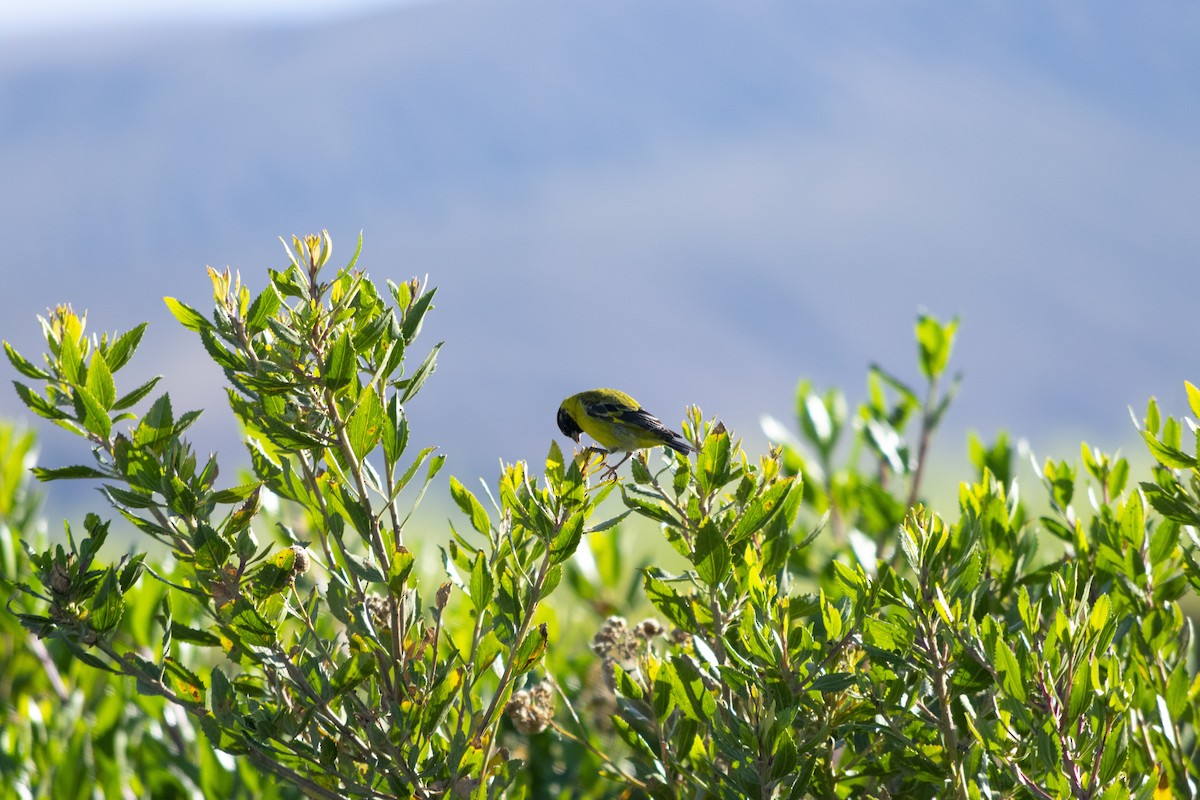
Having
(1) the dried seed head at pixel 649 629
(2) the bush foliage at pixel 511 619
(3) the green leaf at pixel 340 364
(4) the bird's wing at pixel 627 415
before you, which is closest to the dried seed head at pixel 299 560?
(2) the bush foliage at pixel 511 619

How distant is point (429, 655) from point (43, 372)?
0.85 metres

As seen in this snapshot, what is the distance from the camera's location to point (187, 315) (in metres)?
1.93

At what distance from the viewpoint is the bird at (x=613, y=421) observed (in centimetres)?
387

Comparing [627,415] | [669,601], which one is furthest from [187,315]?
[627,415]

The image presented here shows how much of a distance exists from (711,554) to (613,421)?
7.33 feet

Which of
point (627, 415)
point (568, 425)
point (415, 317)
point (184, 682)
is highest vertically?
point (568, 425)

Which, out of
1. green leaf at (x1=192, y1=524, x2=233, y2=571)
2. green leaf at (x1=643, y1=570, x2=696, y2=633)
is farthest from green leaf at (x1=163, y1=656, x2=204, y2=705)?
green leaf at (x1=643, y1=570, x2=696, y2=633)

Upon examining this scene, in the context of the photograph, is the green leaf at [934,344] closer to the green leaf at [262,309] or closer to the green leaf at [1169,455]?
the green leaf at [1169,455]

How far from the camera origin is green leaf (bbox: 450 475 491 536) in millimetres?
2031

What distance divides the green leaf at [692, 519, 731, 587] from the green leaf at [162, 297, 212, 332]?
0.93 m

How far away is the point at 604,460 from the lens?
2.11 m

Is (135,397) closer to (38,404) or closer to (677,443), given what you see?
(38,404)

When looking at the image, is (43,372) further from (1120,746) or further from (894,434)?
(894,434)

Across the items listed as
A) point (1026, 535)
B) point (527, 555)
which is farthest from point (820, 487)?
point (527, 555)
